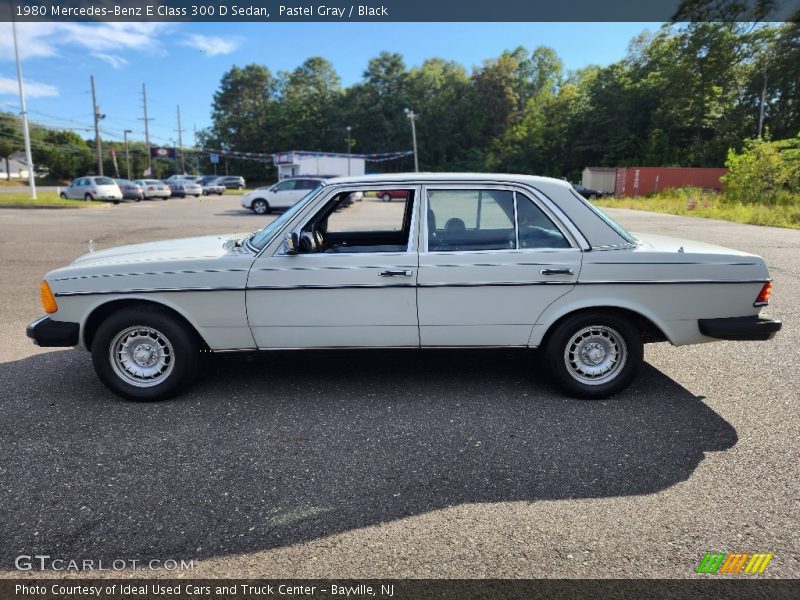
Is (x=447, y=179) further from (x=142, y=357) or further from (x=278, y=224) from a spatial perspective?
(x=142, y=357)

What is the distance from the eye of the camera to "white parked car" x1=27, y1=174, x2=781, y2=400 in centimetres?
403

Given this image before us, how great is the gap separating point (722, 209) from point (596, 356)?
26.5 meters

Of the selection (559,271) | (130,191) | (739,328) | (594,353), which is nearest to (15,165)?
(130,191)

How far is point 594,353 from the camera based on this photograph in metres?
4.21

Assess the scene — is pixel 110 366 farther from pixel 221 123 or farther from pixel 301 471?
pixel 221 123

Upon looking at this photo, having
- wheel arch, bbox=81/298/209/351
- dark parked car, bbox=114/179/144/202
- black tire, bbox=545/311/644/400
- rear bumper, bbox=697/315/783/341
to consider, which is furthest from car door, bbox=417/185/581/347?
dark parked car, bbox=114/179/144/202

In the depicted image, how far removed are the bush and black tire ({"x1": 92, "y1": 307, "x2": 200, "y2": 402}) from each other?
29.3 meters

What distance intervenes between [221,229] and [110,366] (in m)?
14.3

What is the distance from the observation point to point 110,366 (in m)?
4.16

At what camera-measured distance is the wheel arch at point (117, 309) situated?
13.5ft

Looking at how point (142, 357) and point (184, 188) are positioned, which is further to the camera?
point (184, 188)

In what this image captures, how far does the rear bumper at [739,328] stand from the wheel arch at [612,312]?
29 cm

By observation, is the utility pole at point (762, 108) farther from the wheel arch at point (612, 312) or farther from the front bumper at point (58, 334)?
the front bumper at point (58, 334)
